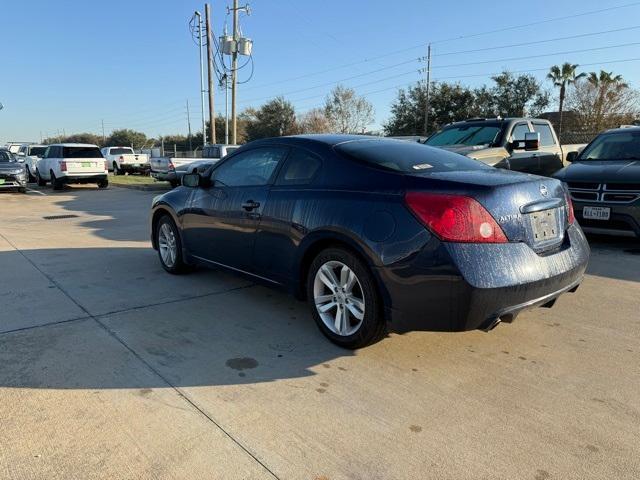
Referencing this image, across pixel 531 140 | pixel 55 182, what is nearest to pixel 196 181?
pixel 531 140

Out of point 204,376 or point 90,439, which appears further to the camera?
point 204,376

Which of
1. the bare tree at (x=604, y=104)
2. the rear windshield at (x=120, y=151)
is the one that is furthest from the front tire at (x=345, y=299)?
the bare tree at (x=604, y=104)

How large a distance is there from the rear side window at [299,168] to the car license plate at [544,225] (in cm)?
159

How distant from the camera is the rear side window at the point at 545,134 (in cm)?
1056

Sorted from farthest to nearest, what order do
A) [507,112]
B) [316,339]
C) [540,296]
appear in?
[507,112], [316,339], [540,296]

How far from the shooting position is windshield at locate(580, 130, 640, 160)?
7828 mm

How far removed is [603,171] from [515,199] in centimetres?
471

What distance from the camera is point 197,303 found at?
469cm

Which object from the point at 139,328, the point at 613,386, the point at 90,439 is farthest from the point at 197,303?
the point at 613,386

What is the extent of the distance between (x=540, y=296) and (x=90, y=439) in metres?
2.73

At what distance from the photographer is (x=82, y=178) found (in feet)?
61.3

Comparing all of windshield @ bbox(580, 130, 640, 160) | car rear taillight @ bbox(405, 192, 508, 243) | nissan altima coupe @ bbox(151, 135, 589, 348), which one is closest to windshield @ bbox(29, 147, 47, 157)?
nissan altima coupe @ bbox(151, 135, 589, 348)

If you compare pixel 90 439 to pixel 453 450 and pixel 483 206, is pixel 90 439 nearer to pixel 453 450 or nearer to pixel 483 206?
pixel 453 450

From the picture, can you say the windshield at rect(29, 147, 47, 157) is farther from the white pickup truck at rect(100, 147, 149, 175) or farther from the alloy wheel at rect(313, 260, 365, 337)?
the alloy wheel at rect(313, 260, 365, 337)
